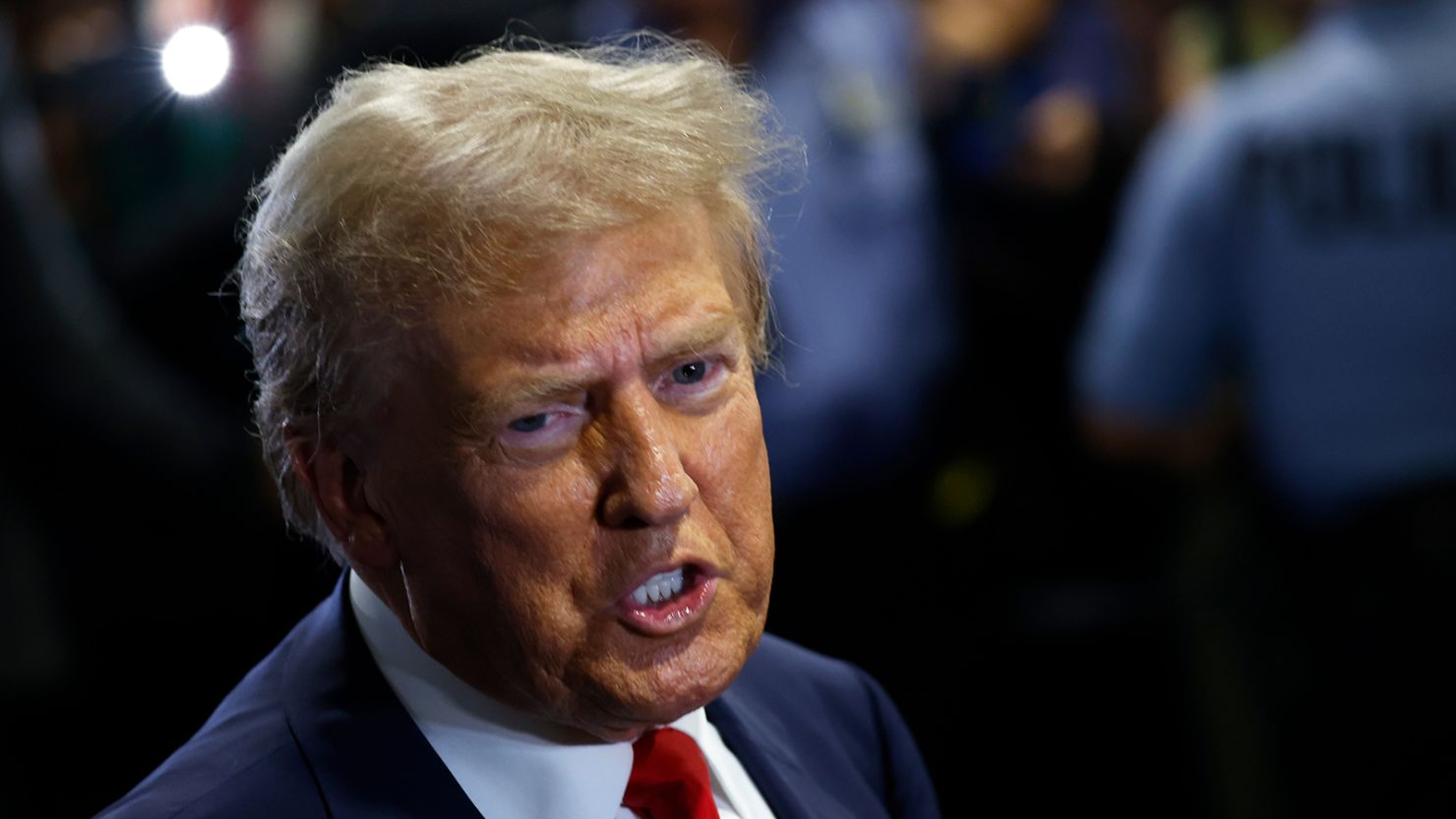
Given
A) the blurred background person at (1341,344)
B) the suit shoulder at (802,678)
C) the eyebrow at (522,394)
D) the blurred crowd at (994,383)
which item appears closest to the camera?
the eyebrow at (522,394)

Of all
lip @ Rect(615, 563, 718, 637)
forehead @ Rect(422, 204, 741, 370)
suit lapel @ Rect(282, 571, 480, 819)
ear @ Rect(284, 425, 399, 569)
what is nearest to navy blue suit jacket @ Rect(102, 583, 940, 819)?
suit lapel @ Rect(282, 571, 480, 819)

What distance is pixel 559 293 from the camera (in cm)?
137

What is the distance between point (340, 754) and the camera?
1452 mm

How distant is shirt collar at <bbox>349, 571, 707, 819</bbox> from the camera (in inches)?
57.7

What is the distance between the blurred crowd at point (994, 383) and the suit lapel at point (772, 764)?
0.79 metres

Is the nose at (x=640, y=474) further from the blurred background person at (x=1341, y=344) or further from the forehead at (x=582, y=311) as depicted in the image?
the blurred background person at (x=1341, y=344)

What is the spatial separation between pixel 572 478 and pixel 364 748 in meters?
0.30

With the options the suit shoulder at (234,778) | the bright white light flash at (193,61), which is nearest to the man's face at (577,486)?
the suit shoulder at (234,778)

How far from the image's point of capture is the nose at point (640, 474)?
1389mm

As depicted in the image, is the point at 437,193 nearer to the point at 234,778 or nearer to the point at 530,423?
the point at 530,423

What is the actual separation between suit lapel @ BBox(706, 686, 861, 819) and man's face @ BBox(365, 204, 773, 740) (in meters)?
0.22

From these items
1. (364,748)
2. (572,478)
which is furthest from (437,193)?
(364,748)

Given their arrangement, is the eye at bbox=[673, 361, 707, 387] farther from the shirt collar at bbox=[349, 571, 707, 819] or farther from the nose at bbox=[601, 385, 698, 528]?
the shirt collar at bbox=[349, 571, 707, 819]

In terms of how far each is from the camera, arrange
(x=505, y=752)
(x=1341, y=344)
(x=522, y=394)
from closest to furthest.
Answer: (x=522, y=394)
(x=505, y=752)
(x=1341, y=344)
